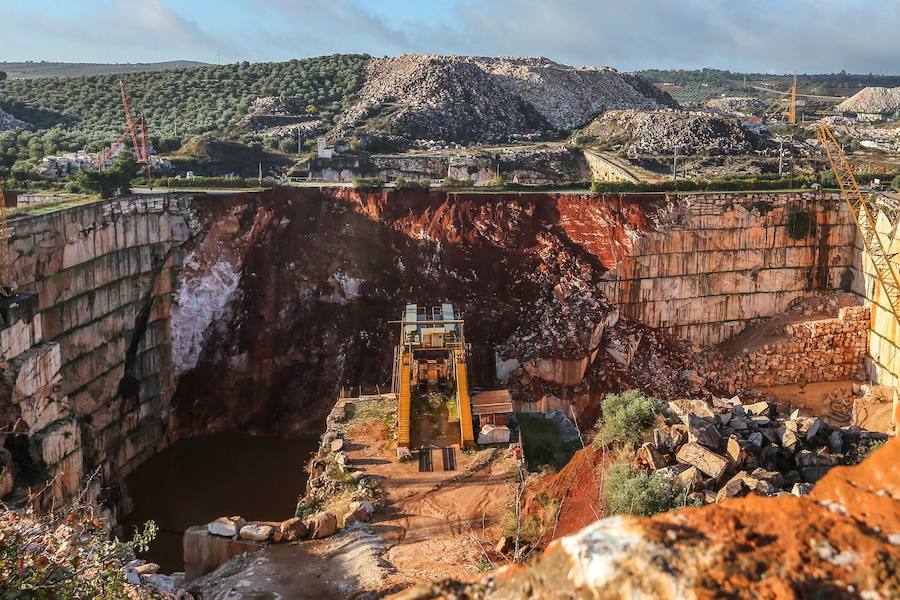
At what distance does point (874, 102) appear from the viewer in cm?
12444

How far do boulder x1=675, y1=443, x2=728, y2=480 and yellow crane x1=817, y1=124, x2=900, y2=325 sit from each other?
2256 centimetres

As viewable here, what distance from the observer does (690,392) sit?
39656 millimetres

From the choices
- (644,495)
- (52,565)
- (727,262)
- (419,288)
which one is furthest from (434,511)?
(727,262)

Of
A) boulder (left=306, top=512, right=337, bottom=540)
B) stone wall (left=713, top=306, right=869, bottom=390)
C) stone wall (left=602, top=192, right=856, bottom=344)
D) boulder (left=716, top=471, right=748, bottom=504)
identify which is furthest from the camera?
stone wall (left=713, top=306, right=869, bottom=390)

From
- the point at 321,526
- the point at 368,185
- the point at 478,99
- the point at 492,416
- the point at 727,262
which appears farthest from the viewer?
the point at 478,99

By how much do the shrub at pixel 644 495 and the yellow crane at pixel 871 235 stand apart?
24185 mm

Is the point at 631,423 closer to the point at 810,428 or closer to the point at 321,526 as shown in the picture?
the point at 810,428

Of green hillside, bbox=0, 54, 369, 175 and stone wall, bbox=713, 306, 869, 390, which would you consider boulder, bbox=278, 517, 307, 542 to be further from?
green hillside, bbox=0, 54, 369, 175

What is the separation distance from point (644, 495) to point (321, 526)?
25.5 ft

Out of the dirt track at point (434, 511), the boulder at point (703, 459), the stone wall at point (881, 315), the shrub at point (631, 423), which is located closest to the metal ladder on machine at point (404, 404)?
the dirt track at point (434, 511)

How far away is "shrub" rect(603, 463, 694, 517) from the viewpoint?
17.2 m

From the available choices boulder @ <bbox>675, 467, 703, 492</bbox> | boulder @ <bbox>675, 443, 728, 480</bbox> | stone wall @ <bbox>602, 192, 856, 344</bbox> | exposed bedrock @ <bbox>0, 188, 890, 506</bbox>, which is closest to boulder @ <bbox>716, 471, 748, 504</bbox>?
boulder @ <bbox>675, 467, 703, 492</bbox>

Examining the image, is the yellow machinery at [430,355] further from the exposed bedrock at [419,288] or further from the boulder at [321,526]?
the boulder at [321,526]

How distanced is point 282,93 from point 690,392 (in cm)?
4936
